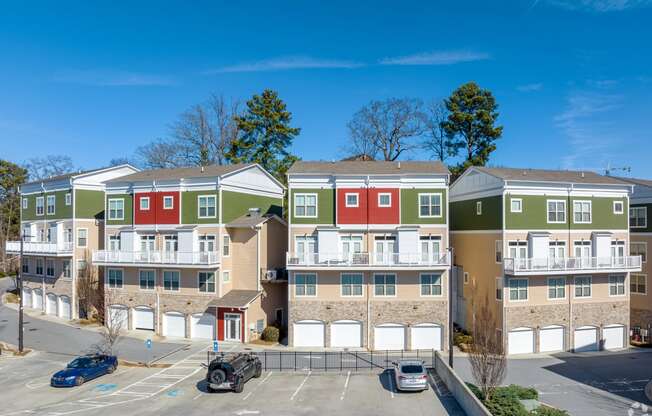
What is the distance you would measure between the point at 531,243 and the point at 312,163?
15.9 m

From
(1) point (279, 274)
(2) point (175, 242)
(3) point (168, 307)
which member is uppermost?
(2) point (175, 242)

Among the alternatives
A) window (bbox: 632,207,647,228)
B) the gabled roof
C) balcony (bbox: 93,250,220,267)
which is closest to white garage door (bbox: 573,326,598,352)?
window (bbox: 632,207,647,228)

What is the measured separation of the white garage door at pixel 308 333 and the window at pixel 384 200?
9017 millimetres

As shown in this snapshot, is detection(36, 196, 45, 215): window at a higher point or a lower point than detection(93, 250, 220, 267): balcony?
higher

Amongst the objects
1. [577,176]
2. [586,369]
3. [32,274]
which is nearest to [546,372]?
[586,369]

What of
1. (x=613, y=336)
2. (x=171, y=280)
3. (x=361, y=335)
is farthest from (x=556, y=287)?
(x=171, y=280)

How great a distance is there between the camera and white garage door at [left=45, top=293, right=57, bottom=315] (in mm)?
40531

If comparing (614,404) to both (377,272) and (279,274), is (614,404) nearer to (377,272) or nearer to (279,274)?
(377,272)

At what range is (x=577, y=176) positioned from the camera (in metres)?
32.9

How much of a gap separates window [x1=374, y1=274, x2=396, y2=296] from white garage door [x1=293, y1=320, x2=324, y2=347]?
4418 millimetres

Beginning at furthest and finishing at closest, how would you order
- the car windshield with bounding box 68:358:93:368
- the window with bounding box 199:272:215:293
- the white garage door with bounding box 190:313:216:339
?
the window with bounding box 199:272:215:293
the white garage door with bounding box 190:313:216:339
the car windshield with bounding box 68:358:93:368

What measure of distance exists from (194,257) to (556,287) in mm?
25192

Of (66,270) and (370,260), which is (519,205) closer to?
(370,260)

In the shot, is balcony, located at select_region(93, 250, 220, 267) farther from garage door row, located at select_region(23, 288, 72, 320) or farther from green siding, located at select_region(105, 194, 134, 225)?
garage door row, located at select_region(23, 288, 72, 320)
